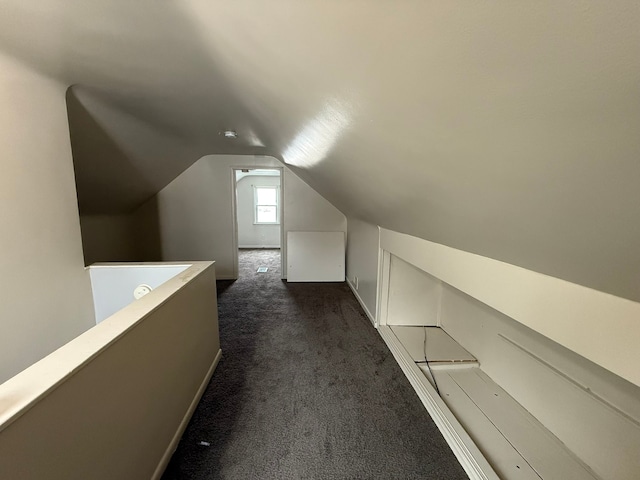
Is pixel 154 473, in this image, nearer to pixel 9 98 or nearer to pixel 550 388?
pixel 9 98

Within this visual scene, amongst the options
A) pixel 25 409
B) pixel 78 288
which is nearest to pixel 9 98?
pixel 78 288

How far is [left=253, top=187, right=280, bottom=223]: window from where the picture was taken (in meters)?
6.61

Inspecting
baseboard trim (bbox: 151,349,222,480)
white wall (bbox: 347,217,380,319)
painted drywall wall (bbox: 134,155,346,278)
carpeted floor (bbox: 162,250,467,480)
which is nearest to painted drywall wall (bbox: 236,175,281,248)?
painted drywall wall (bbox: 134,155,346,278)

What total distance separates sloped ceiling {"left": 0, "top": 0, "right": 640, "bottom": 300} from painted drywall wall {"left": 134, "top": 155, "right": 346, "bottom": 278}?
224 cm

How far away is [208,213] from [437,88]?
398 centimetres

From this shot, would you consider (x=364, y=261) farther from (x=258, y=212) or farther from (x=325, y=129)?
(x=258, y=212)

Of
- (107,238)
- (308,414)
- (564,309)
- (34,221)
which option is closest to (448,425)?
(308,414)

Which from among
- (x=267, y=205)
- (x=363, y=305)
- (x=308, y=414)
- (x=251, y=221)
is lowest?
(x=308, y=414)

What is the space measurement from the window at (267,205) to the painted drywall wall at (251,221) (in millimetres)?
125

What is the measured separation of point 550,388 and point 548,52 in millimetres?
1915

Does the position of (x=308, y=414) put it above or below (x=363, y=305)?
below

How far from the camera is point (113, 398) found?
3.01ft

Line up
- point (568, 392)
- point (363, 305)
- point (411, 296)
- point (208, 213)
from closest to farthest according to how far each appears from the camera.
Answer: point (568, 392), point (411, 296), point (363, 305), point (208, 213)

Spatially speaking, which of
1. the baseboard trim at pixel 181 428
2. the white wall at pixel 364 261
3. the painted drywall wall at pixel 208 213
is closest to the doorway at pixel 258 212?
the painted drywall wall at pixel 208 213
